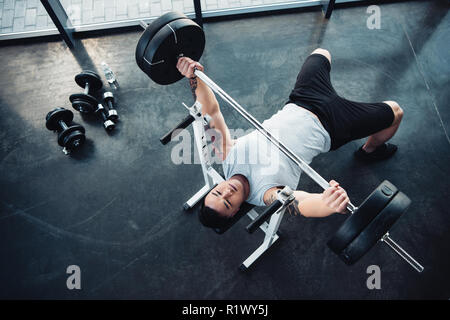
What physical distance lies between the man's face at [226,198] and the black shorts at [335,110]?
67 centimetres

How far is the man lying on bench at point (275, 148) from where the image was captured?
1500 mm

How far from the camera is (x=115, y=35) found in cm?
305

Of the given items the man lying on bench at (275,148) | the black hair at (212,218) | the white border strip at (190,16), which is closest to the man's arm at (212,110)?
the man lying on bench at (275,148)

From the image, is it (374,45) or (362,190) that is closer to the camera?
(362,190)

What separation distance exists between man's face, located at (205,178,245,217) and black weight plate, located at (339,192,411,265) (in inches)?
22.7

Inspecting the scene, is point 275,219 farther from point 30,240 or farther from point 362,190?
point 30,240

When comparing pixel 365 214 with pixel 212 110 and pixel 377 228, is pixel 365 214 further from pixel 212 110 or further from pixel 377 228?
pixel 212 110

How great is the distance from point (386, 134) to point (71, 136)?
2.32 metres

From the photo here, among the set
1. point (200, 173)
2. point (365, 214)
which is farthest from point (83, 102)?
point (365, 214)

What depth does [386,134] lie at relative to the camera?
6.77 ft

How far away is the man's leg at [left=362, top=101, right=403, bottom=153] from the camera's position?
193 centimetres

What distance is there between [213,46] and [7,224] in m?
2.32

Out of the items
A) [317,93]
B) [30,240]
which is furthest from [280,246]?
[30,240]

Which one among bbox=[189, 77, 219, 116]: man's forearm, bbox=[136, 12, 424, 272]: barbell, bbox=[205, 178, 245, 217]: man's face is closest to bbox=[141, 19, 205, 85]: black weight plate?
bbox=[136, 12, 424, 272]: barbell
